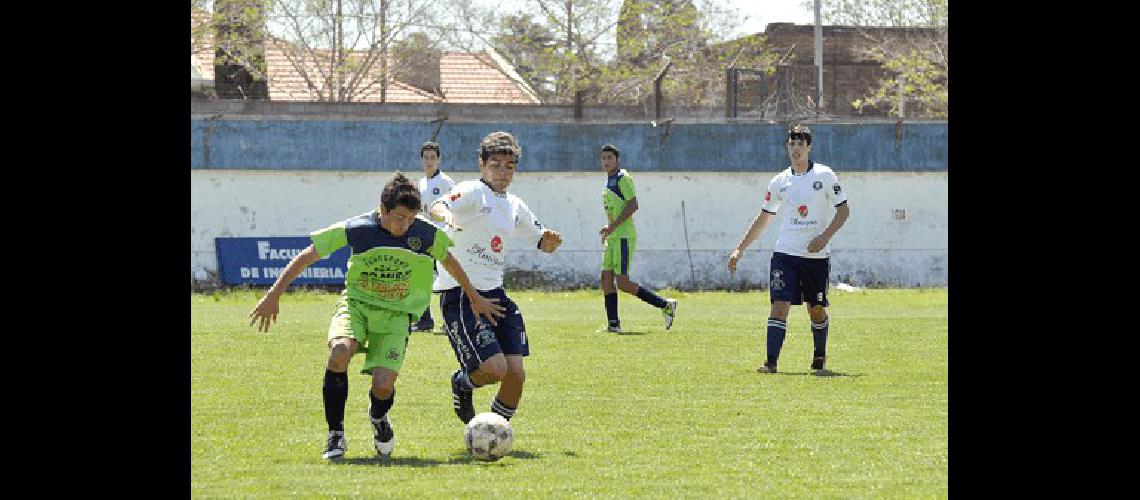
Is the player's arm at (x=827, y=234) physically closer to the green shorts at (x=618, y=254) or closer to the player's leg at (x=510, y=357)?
the player's leg at (x=510, y=357)

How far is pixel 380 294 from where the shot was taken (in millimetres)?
9180

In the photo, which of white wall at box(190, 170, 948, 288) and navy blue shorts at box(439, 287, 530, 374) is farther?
white wall at box(190, 170, 948, 288)

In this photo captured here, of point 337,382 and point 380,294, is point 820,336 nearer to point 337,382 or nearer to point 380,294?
point 380,294

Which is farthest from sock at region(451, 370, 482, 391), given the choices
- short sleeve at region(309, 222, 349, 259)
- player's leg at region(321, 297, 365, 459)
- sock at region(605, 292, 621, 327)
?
sock at region(605, 292, 621, 327)

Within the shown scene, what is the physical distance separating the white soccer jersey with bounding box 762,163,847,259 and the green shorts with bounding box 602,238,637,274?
5.44 metres

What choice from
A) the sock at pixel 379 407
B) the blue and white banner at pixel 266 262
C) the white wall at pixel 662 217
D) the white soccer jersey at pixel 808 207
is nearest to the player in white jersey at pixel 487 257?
the sock at pixel 379 407

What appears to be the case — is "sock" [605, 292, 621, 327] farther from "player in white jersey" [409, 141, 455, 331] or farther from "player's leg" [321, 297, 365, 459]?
"player's leg" [321, 297, 365, 459]

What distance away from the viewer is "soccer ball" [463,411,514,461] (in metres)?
9.11

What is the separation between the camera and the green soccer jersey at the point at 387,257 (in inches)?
359

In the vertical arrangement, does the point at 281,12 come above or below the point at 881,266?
above
